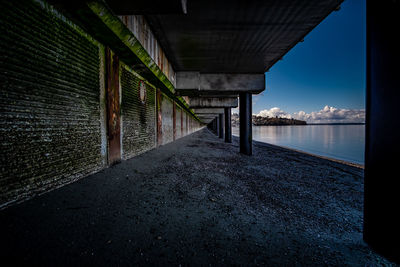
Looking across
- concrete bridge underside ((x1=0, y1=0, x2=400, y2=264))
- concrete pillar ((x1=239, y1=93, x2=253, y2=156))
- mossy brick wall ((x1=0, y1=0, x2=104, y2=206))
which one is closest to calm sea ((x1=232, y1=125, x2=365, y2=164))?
concrete pillar ((x1=239, y1=93, x2=253, y2=156))

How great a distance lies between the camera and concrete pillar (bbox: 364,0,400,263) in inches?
60.1

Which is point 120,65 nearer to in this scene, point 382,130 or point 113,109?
point 113,109

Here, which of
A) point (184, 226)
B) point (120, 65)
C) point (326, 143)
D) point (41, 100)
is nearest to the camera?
point (184, 226)

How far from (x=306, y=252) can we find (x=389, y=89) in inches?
72.7

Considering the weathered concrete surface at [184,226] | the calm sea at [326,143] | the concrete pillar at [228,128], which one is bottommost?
the calm sea at [326,143]

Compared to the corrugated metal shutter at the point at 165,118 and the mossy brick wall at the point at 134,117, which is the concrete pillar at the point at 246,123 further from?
the corrugated metal shutter at the point at 165,118

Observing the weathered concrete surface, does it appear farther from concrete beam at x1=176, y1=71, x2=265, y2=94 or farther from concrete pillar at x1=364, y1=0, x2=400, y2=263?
concrete beam at x1=176, y1=71, x2=265, y2=94

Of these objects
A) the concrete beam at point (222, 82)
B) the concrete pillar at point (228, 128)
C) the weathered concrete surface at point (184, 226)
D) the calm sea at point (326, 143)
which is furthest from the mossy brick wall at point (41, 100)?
the calm sea at point (326, 143)

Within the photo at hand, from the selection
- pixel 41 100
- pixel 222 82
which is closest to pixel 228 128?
pixel 222 82

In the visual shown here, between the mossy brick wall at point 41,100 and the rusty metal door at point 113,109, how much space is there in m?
0.60

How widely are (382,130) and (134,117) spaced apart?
6127 mm

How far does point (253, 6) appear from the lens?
349 cm

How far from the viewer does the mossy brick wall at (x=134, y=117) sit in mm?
5211

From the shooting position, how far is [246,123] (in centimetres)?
817
